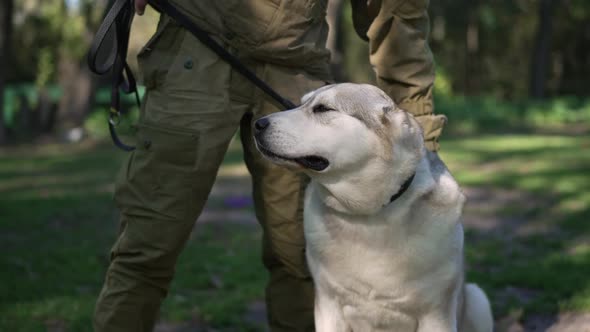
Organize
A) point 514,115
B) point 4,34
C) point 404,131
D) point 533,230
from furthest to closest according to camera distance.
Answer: point 514,115 < point 4,34 < point 533,230 < point 404,131

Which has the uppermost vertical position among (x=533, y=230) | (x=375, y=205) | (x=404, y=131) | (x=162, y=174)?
(x=404, y=131)

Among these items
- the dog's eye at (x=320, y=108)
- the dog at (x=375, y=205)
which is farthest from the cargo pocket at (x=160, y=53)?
the dog's eye at (x=320, y=108)

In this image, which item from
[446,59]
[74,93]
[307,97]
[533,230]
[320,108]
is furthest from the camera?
[446,59]

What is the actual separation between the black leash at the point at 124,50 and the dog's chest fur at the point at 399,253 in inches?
25.2

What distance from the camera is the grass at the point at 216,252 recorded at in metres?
4.34

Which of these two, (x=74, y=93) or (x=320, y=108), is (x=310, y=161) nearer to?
(x=320, y=108)

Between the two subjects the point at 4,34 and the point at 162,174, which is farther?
the point at 4,34

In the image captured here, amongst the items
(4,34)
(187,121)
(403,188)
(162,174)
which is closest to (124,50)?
(187,121)

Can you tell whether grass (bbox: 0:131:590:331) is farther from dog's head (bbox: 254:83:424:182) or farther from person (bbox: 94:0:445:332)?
dog's head (bbox: 254:83:424:182)

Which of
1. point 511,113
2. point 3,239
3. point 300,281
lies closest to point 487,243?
point 300,281

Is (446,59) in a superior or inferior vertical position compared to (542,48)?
inferior

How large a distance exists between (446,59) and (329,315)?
37.4 meters

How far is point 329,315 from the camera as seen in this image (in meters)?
3.02

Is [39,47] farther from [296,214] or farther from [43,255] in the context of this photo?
[296,214]
